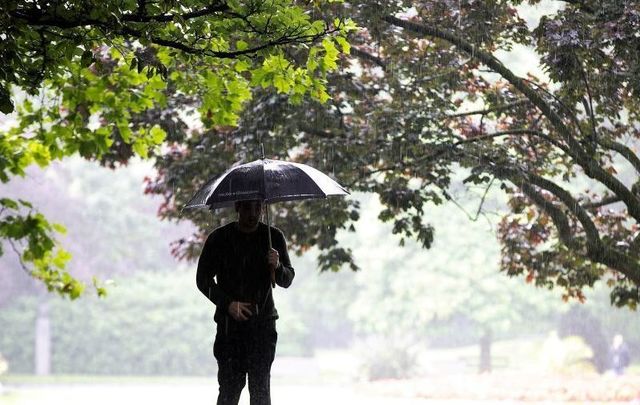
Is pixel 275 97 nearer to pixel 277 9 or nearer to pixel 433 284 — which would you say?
pixel 277 9

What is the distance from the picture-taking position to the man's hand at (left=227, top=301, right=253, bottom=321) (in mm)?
5578

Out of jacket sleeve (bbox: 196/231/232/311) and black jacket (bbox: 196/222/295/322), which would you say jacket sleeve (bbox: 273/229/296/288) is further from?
jacket sleeve (bbox: 196/231/232/311)

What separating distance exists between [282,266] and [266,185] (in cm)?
47

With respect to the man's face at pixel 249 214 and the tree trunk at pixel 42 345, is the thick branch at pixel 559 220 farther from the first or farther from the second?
the tree trunk at pixel 42 345

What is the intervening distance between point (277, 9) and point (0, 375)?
2717cm

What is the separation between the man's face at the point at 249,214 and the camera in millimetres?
5777

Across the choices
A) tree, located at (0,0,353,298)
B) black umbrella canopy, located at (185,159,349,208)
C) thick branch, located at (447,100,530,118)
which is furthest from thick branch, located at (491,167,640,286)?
black umbrella canopy, located at (185,159,349,208)

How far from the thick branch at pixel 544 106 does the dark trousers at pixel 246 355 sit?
5070 millimetres

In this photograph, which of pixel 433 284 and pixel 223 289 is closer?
pixel 223 289

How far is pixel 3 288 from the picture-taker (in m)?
36.7

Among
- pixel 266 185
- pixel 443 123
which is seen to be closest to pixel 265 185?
pixel 266 185

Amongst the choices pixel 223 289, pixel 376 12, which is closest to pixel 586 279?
pixel 376 12

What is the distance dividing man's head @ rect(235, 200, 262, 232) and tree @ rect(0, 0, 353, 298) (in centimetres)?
84

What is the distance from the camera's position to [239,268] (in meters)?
5.77
